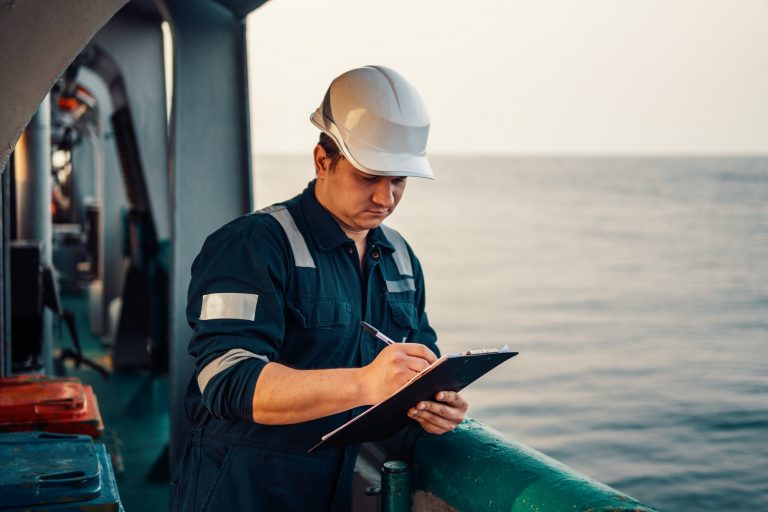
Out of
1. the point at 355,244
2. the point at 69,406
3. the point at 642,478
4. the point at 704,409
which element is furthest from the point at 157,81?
the point at 704,409

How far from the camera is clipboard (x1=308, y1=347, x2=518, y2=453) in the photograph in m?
1.54

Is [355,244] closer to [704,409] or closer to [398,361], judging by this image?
[398,361]

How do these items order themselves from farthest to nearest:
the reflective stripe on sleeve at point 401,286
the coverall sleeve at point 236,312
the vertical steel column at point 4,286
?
the vertical steel column at point 4,286, the reflective stripe on sleeve at point 401,286, the coverall sleeve at point 236,312

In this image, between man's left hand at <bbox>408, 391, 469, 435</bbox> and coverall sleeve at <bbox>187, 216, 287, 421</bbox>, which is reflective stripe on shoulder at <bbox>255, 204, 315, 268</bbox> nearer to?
coverall sleeve at <bbox>187, 216, 287, 421</bbox>

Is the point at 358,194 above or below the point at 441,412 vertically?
above

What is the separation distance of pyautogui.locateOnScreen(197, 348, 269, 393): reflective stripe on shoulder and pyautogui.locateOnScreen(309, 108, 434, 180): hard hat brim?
0.46 m

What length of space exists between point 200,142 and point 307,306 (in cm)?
198

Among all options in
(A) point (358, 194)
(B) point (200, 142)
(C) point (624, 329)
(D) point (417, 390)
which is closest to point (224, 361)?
(D) point (417, 390)

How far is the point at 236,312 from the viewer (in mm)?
1722

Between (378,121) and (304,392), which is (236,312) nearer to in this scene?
(304,392)

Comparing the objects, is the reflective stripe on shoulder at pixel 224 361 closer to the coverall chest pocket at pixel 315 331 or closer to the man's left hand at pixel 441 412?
the coverall chest pocket at pixel 315 331

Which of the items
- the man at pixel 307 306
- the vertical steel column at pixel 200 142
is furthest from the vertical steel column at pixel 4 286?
the man at pixel 307 306

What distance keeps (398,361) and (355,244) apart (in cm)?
52

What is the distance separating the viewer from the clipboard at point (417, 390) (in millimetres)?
1541
